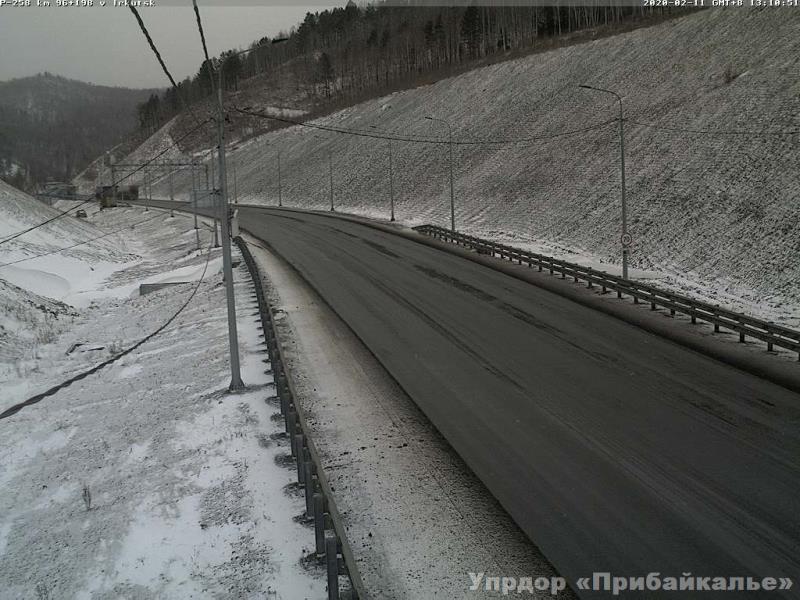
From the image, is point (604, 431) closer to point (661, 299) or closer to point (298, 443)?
point (298, 443)

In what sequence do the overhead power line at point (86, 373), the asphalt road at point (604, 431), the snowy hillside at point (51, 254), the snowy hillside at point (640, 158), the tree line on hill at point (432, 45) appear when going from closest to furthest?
the asphalt road at point (604, 431) < the overhead power line at point (86, 373) < the snowy hillside at point (640, 158) < the snowy hillside at point (51, 254) < the tree line on hill at point (432, 45)

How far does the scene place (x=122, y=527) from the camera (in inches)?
366

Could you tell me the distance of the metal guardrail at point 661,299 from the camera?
16.4 metres

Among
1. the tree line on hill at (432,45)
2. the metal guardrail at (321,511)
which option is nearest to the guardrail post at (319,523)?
the metal guardrail at (321,511)

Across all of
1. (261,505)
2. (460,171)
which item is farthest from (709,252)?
(460,171)

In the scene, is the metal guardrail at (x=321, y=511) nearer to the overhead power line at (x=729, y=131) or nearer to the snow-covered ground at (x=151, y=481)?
the snow-covered ground at (x=151, y=481)

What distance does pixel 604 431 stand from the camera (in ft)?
37.1

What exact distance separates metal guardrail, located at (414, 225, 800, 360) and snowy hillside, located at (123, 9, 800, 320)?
4.51m

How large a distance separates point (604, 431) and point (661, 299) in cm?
1120

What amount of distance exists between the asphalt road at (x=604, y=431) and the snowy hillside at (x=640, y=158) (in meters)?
10.2

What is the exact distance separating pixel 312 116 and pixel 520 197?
8652cm

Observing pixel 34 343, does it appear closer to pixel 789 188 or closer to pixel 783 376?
pixel 783 376

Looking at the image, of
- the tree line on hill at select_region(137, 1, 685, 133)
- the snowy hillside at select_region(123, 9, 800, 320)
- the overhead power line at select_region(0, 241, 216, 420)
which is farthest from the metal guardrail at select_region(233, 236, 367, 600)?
the tree line on hill at select_region(137, 1, 685, 133)

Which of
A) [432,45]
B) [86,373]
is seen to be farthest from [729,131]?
[432,45]
